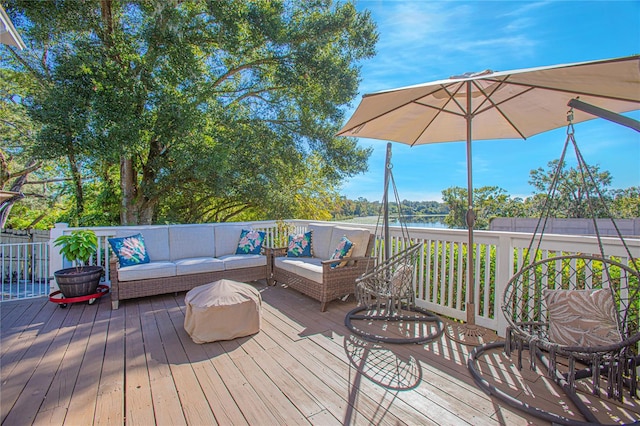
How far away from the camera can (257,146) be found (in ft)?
23.3

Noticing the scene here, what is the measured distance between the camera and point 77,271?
393 centimetres

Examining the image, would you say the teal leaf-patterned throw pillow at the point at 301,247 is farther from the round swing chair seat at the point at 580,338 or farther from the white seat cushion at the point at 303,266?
the round swing chair seat at the point at 580,338

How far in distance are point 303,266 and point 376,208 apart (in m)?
1.38

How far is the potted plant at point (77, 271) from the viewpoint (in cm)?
370

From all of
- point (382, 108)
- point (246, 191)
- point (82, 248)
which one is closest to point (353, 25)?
point (246, 191)

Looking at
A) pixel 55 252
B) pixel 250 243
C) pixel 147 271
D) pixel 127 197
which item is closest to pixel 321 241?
pixel 250 243

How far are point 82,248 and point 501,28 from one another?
6.45 m

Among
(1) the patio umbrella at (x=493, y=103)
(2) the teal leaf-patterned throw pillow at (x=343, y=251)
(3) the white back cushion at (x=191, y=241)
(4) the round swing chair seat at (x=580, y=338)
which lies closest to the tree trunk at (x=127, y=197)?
(3) the white back cushion at (x=191, y=241)

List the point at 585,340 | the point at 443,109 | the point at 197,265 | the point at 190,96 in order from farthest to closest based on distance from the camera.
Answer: the point at 190,96 → the point at 197,265 → the point at 443,109 → the point at 585,340

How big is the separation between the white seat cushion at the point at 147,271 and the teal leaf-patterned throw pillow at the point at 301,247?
1655 mm

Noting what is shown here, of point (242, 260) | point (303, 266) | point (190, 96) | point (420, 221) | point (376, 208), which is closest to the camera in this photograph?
point (303, 266)

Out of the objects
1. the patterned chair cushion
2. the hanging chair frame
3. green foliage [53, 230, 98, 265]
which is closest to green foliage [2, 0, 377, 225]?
green foliage [53, 230, 98, 265]

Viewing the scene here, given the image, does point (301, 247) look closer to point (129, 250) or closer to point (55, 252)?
point (129, 250)

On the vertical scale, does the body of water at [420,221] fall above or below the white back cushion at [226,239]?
above
